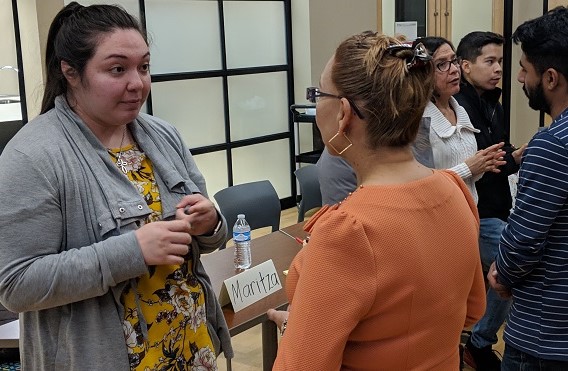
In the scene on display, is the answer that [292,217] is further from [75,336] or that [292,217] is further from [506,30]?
[75,336]

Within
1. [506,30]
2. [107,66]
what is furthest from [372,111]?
[506,30]

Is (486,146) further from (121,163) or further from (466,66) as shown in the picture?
(121,163)

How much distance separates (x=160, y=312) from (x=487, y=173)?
195 cm

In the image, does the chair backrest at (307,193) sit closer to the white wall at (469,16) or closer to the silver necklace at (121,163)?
the silver necklace at (121,163)

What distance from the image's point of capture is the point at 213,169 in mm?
6402

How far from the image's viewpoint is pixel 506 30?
6781mm

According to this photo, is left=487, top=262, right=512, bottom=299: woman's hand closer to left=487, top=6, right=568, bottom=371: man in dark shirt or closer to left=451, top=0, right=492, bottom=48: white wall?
left=487, top=6, right=568, bottom=371: man in dark shirt

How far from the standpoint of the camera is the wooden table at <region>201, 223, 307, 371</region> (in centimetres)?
218

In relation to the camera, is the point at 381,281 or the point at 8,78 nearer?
the point at 381,281

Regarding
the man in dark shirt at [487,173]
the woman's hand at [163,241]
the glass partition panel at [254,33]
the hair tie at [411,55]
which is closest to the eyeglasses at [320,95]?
the hair tie at [411,55]

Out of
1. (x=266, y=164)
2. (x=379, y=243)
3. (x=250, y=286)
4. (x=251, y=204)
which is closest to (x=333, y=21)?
(x=266, y=164)

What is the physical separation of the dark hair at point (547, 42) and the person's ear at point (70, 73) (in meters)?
1.23

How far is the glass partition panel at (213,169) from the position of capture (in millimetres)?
6301

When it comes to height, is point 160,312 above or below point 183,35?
below
